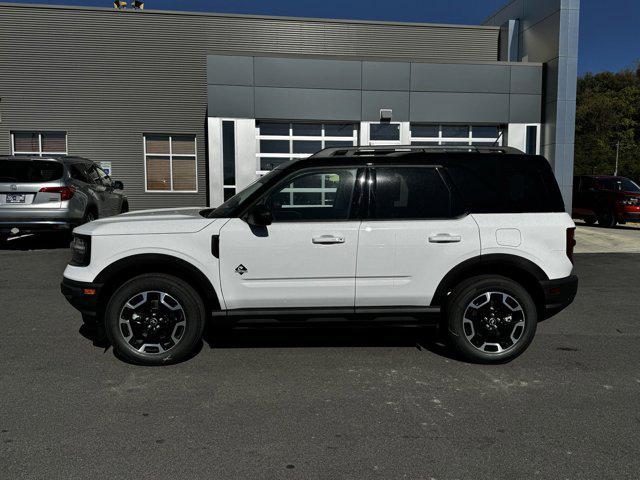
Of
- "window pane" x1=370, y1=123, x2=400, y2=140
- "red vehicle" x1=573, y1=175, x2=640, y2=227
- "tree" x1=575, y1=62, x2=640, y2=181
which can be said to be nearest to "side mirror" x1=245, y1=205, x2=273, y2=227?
"window pane" x1=370, y1=123, x2=400, y2=140

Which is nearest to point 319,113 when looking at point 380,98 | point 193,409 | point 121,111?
point 380,98

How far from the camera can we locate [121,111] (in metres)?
18.0

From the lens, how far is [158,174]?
18500mm

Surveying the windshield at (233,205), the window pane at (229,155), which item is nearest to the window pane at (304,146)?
the window pane at (229,155)

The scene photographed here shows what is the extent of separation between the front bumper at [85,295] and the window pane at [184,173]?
14.3m

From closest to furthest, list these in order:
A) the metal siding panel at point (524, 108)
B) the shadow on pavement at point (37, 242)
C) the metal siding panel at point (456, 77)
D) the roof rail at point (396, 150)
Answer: the roof rail at point (396, 150) < the shadow on pavement at point (37, 242) < the metal siding panel at point (456, 77) < the metal siding panel at point (524, 108)

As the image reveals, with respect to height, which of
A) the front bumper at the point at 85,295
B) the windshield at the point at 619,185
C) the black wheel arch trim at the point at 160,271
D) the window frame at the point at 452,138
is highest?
the window frame at the point at 452,138

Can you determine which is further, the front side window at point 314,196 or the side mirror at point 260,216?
the front side window at point 314,196

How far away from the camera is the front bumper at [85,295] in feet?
14.9

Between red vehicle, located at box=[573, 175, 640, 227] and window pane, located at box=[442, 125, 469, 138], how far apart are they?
513 centimetres

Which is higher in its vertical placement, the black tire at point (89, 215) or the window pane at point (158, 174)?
the window pane at point (158, 174)

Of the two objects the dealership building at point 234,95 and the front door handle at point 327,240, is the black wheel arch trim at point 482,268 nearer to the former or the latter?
the front door handle at point 327,240

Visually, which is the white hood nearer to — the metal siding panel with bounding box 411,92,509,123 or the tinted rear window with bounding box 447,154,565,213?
the tinted rear window with bounding box 447,154,565,213

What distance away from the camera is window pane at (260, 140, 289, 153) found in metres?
16.8
